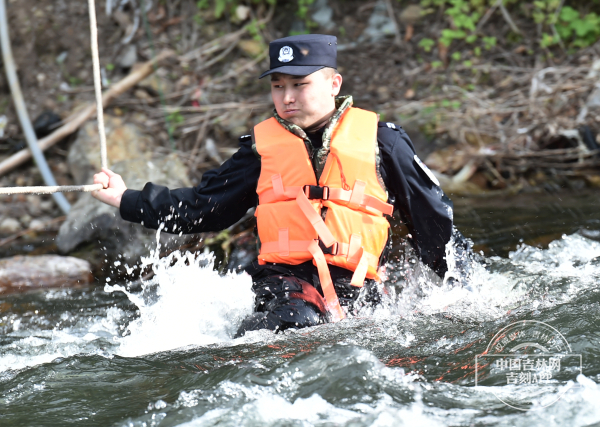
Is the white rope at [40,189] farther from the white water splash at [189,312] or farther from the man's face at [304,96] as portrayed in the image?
the man's face at [304,96]

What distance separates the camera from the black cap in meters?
3.27

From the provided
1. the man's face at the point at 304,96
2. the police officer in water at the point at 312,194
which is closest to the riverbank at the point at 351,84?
the police officer in water at the point at 312,194

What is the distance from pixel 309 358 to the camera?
2.73 m

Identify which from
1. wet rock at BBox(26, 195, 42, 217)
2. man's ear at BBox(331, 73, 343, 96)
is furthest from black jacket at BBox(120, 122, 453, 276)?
wet rock at BBox(26, 195, 42, 217)

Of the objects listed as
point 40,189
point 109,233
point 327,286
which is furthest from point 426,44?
point 40,189

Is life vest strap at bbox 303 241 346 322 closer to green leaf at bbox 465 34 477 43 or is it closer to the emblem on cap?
the emblem on cap

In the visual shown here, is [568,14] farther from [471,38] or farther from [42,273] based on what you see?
[42,273]

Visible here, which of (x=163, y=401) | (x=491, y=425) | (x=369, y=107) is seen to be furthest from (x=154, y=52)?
(x=491, y=425)

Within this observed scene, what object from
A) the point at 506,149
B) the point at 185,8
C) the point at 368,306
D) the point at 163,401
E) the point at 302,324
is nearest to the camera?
the point at 163,401

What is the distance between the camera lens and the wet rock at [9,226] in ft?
21.5

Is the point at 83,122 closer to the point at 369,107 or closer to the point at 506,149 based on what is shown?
the point at 369,107

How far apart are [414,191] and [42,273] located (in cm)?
308

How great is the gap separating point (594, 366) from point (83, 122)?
20.1 ft

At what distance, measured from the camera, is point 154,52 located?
8086 mm
